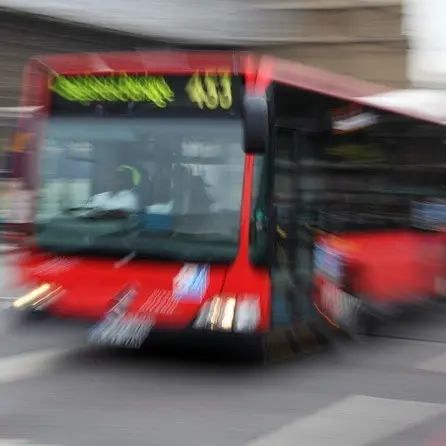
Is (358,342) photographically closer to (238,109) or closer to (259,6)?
(238,109)

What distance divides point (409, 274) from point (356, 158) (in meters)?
2.04

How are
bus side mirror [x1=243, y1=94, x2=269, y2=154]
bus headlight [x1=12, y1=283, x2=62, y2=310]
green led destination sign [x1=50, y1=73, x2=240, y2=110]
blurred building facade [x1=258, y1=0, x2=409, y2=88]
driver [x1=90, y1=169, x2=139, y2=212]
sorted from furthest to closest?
blurred building facade [x1=258, y1=0, x2=409, y2=88]
bus headlight [x1=12, y1=283, x2=62, y2=310]
driver [x1=90, y1=169, x2=139, y2=212]
green led destination sign [x1=50, y1=73, x2=240, y2=110]
bus side mirror [x1=243, y1=94, x2=269, y2=154]

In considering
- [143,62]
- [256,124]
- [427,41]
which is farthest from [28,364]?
[427,41]

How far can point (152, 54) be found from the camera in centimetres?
809

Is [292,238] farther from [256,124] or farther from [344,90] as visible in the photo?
[344,90]

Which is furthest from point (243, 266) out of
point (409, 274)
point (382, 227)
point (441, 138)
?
point (441, 138)

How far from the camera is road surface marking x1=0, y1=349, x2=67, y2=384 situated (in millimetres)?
7793

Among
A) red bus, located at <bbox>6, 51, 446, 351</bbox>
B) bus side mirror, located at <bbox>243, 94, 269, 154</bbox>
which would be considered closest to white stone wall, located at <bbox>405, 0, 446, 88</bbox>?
red bus, located at <bbox>6, 51, 446, 351</bbox>

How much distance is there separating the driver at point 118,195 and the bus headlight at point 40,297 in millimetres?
834

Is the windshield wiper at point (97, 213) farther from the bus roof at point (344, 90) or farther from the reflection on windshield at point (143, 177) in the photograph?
the bus roof at point (344, 90)

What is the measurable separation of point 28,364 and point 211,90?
3.01 m

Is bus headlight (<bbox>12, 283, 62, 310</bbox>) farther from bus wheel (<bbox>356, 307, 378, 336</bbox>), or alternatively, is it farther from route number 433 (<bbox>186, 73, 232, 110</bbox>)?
bus wheel (<bbox>356, 307, 378, 336</bbox>)

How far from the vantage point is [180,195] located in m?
7.57

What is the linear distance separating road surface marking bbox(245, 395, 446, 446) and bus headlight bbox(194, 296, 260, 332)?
0.95m
